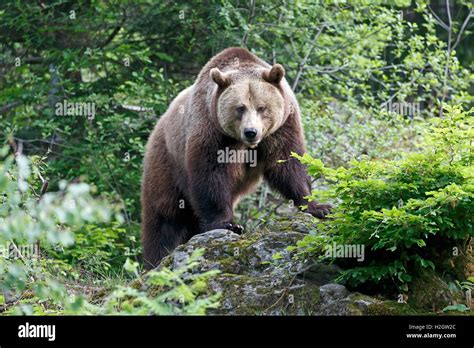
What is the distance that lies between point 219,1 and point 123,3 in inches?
53.9

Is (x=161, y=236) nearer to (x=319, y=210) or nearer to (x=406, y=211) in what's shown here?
(x=319, y=210)

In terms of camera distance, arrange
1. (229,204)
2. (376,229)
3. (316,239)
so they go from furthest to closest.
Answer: (229,204), (316,239), (376,229)

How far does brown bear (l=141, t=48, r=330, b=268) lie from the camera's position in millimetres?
7750

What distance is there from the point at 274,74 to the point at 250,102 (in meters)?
0.37

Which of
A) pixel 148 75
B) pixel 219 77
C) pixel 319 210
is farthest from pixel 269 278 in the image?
pixel 148 75

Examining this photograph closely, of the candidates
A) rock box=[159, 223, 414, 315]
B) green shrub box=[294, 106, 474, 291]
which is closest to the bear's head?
rock box=[159, 223, 414, 315]

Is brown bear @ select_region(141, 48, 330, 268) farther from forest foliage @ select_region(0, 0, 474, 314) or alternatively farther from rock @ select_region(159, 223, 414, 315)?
forest foliage @ select_region(0, 0, 474, 314)

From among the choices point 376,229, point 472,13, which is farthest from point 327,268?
point 472,13

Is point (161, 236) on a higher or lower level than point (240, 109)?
lower

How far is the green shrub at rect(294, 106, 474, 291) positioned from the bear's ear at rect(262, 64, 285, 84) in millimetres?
2297

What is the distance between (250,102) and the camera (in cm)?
792

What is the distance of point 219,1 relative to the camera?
37.4 feet
